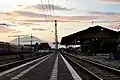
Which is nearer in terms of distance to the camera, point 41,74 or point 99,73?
point 41,74

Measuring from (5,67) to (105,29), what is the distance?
5338 cm

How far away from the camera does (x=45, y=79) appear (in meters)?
17.0

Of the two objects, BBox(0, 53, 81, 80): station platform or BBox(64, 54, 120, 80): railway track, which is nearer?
BBox(64, 54, 120, 80): railway track

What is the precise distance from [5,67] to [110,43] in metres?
32.6

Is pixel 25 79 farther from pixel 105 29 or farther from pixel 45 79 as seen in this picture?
pixel 105 29

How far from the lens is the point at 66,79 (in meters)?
17.0

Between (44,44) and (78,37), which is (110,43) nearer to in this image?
(78,37)

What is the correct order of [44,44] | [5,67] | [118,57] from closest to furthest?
[5,67]
[118,57]
[44,44]

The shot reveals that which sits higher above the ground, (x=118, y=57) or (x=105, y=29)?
(x=105, y=29)

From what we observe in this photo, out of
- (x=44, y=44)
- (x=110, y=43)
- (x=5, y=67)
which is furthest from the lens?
(x=44, y=44)

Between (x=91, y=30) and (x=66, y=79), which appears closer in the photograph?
(x=66, y=79)

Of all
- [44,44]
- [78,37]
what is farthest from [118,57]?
[44,44]

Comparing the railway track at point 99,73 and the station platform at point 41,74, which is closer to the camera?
the railway track at point 99,73

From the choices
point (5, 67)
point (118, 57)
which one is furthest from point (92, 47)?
point (5, 67)
